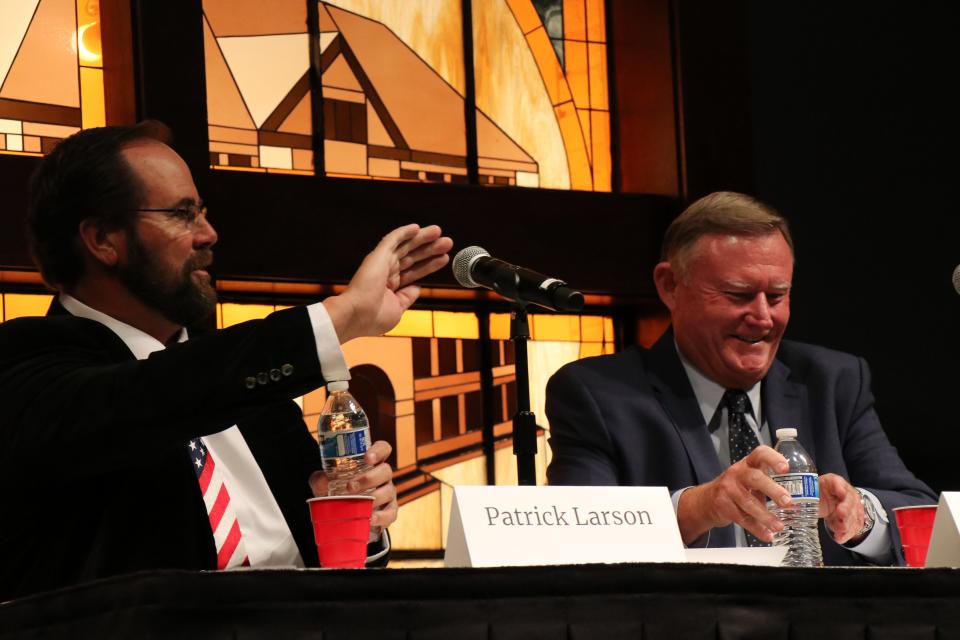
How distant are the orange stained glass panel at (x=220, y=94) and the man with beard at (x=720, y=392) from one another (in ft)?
5.61

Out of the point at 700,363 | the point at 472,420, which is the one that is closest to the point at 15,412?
the point at 700,363

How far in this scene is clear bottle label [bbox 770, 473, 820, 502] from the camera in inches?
87.7

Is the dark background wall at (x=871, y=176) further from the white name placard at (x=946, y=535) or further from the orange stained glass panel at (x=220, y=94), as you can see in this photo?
Result: the white name placard at (x=946, y=535)

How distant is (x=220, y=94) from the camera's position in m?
4.40

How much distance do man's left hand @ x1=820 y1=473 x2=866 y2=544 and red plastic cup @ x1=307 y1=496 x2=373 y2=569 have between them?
987 mm

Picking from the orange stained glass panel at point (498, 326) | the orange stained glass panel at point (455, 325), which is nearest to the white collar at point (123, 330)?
the orange stained glass panel at point (455, 325)

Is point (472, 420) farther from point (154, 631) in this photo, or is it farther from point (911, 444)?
point (154, 631)

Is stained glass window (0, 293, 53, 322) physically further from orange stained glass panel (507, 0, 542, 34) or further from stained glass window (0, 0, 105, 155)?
orange stained glass panel (507, 0, 542, 34)

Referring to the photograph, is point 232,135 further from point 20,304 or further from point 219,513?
point 219,513

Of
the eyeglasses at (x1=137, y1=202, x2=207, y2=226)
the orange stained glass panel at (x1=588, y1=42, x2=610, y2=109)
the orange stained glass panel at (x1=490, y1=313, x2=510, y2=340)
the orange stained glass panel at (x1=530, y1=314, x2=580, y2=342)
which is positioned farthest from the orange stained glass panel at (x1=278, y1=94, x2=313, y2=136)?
the eyeglasses at (x1=137, y1=202, x2=207, y2=226)

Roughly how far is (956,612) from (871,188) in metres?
3.33

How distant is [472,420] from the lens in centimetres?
467

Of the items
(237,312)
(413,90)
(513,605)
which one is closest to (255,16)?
(413,90)

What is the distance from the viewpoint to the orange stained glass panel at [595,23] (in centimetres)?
513
